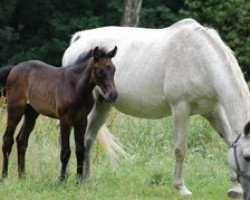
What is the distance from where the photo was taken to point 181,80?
283 inches

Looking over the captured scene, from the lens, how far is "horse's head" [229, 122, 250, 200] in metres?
6.10

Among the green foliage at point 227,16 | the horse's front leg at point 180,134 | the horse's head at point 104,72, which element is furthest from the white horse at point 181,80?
the green foliage at point 227,16

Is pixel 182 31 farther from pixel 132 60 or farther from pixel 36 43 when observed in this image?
pixel 36 43

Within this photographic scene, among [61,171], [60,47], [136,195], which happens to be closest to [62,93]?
[61,171]

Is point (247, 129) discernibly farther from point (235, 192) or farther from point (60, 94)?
point (60, 94)

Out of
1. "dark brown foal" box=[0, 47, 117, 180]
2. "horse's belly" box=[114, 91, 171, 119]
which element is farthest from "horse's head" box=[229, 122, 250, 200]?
"horse's belly" box=[114, 91, 171, 119]

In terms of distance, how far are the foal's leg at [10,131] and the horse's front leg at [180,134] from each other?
1733mm

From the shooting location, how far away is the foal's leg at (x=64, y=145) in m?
7.19

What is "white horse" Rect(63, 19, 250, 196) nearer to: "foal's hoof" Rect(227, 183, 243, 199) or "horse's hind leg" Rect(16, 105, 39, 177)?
"foal's hoof" Rect(227, 183, 243, 199)

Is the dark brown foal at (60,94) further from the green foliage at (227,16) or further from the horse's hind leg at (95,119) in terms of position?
the green foliage at (227,16)

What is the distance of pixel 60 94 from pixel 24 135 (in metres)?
0.95

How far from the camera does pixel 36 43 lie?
30.7 m

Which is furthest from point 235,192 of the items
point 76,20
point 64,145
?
point 76,20

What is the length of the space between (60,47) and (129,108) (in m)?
21.6
